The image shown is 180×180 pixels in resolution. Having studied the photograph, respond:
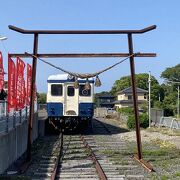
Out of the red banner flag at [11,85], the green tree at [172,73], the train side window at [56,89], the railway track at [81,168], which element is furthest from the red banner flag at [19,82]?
the green tree at [172,73]

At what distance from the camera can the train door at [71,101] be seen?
1038 inches

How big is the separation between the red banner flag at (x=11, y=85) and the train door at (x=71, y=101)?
957 cm

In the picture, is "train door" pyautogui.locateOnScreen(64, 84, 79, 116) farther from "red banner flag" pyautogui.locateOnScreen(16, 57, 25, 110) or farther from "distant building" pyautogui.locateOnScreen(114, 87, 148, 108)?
"distant building" pyautogui.locateOnScreen(114, 87, 148, 108)

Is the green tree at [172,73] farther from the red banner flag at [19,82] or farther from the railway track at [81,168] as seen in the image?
the railway track at [81,168]

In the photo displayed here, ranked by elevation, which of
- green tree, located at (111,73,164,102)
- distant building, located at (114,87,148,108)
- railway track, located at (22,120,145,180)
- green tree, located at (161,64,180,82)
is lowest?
railway track, located at (22,120,145,180)

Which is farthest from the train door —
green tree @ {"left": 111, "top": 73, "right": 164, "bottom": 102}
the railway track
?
green tree @ {"left": 111, "top": 73, "right": 164, "bottom": 102}

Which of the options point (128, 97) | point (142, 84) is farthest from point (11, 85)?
point (142, 84)

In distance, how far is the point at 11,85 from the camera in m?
16.2

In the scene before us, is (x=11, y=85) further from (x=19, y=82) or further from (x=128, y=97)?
(x=128, y=97)

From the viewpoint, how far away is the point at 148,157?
15.3 m

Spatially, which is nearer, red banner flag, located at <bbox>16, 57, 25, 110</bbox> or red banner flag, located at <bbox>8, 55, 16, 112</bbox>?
red banner flag, located at <bbox>8, 55, 16, 112</bbox>

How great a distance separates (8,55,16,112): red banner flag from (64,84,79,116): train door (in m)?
9.57

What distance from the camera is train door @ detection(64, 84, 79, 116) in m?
26.4

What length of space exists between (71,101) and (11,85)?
408 inches
